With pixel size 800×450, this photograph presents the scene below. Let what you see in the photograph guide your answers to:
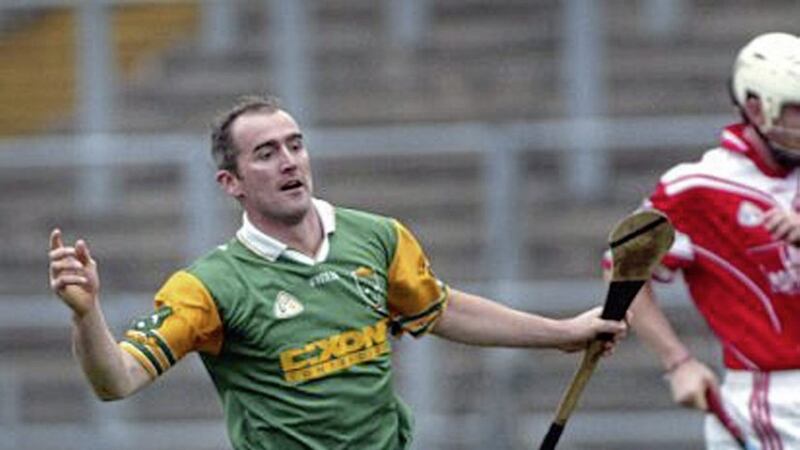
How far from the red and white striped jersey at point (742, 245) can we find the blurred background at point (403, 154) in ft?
10.8

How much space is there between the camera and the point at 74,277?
7.89m

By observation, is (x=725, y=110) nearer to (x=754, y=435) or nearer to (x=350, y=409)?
(x=754, y=435)

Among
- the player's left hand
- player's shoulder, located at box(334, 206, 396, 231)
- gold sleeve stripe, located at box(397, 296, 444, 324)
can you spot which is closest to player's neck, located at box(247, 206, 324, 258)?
player's shoulder, located at box(334, 206, 396, 231)

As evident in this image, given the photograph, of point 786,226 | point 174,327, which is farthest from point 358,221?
point 786,226

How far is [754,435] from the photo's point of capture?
384 inches

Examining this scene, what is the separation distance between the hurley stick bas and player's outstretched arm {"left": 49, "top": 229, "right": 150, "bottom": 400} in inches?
51.5

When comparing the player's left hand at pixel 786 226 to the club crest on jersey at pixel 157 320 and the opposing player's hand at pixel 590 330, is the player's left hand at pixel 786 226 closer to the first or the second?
the opposing player's hand at pixel 590 330

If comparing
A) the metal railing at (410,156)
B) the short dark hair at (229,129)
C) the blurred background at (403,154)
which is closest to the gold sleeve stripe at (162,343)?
the short dark hair at (229,129)

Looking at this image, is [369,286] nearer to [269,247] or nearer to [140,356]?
[269,247]

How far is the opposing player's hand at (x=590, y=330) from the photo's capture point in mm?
8836

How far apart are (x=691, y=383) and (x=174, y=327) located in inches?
79.0

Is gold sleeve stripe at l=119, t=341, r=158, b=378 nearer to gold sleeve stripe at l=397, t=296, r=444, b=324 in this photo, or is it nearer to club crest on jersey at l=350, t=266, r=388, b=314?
club crest on jersey at l=350, t=266, r=388, b=314

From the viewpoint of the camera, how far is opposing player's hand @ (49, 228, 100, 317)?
7.89m

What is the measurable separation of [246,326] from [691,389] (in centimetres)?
178
